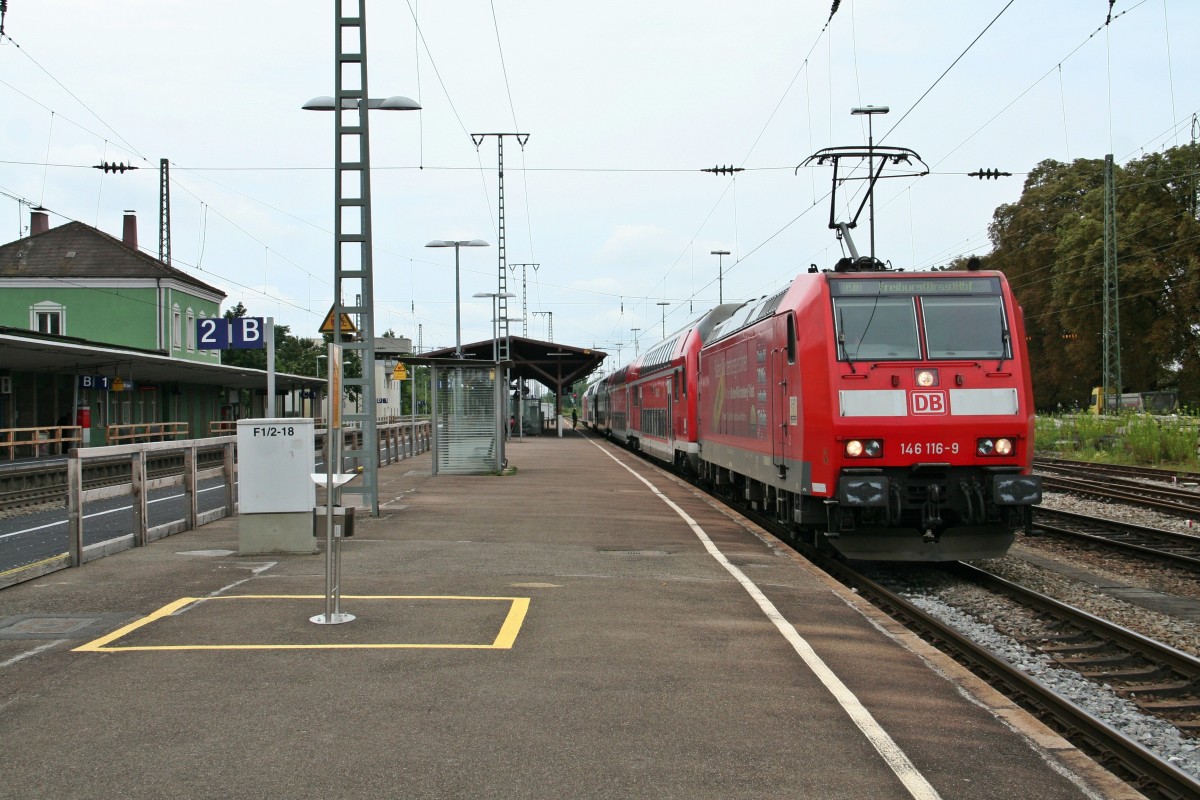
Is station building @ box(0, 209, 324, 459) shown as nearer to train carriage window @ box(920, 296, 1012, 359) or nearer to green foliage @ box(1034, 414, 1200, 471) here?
green foliage @ box(1034, 414, 1200, 471)

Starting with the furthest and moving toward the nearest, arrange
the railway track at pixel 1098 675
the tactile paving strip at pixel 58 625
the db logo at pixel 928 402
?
the db logo at pixel 928 402 → the tactile paving strip at pixel 58 625 → the railway track at pixel 1098 675

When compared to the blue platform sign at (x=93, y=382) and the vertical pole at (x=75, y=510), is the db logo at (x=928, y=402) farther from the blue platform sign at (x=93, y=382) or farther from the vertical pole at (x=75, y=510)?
the blue platform sign at (x=93, y=382)

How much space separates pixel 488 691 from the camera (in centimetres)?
552

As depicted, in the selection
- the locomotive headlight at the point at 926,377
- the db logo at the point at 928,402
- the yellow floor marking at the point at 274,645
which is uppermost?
the locomotive headlight at the point at 926,377

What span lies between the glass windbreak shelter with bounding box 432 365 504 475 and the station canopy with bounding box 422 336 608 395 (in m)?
18.2

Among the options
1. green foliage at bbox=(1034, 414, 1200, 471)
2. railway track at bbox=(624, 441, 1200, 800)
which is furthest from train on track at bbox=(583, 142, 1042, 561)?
green foliage at bbox=(1034, 414, 1200, 471)

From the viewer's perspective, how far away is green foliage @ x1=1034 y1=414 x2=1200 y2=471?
26734 millimetres

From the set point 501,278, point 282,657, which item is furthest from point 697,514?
point 501,278

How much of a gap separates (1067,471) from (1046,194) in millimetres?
32293

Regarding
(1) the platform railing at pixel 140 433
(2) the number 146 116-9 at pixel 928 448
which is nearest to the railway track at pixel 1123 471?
(2) the number 146 116-9 at pixel 928 448

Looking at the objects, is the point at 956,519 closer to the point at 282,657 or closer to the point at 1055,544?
the point at 1055,544

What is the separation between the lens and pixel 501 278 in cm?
3716

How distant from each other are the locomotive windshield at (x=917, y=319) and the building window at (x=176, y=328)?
137 ft

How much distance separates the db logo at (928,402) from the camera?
398 inches
